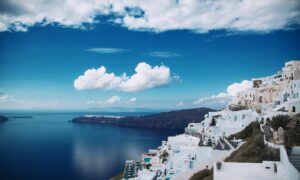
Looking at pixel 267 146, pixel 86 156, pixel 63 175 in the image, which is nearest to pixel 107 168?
pixel 63 175

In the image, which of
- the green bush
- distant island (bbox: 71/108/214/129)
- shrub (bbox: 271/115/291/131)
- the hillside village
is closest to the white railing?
the hillside village

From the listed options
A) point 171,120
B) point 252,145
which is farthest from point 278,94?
point 171,120

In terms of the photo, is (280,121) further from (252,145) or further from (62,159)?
(62,159)

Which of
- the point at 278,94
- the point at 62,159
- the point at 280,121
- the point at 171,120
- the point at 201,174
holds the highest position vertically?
the point at 278,94

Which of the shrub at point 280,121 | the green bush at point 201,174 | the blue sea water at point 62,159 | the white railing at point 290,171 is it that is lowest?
the blue sea water at point 62,159

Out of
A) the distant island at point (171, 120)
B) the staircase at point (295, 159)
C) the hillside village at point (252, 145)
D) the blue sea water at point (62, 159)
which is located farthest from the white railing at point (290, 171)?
the distant island at point (171, 120)

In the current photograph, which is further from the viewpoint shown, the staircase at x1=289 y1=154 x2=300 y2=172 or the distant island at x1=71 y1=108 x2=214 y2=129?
the distant island at x1=71 y1=108 x2=214 y2=129

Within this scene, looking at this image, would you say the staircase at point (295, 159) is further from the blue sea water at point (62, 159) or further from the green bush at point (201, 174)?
the blue sea water at point (62, 159)

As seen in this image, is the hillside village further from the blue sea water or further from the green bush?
the blue sea water
